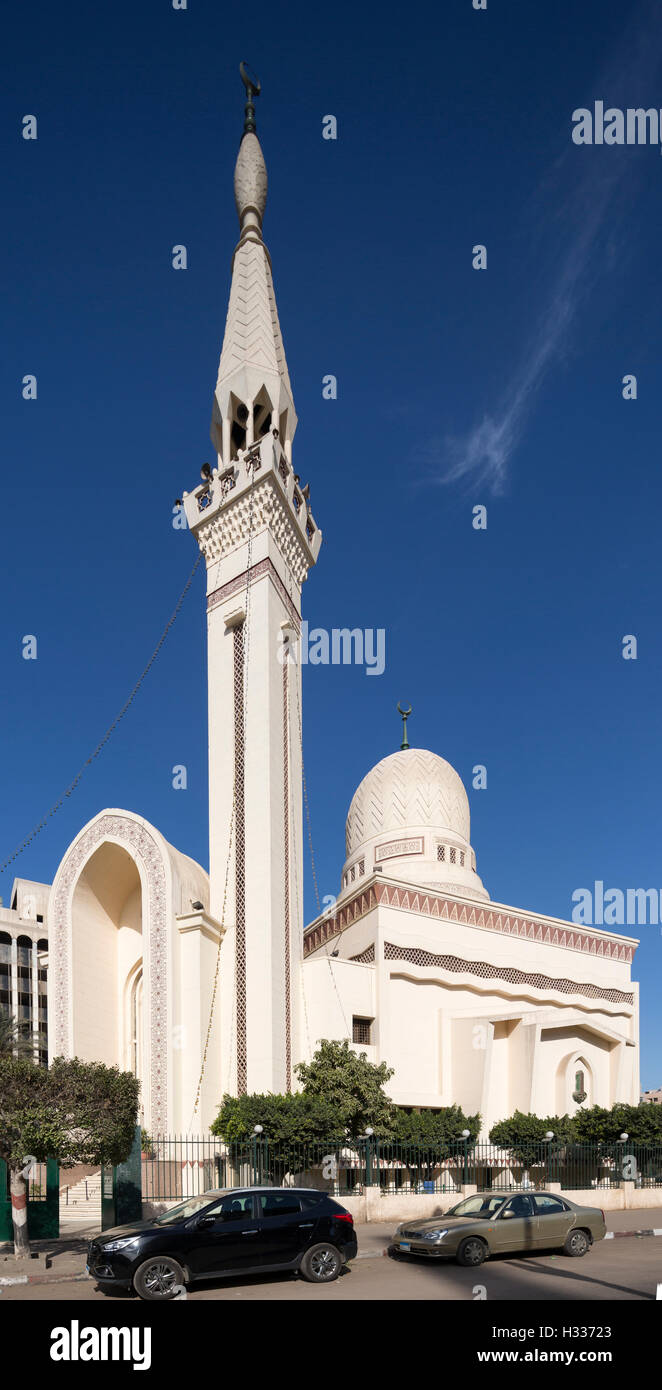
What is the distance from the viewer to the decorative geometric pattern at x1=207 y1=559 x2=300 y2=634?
94.9 ft

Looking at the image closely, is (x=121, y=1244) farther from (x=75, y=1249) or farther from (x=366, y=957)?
(x=366, y=957)

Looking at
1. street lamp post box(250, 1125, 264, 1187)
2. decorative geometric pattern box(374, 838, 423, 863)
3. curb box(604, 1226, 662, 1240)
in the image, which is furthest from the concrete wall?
decorative geometric pattern box(374, 838, 423, 863)

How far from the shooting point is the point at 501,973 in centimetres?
3503

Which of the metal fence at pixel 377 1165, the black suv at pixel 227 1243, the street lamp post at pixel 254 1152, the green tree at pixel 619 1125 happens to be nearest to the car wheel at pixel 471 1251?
the black suv at pixel 227 1243

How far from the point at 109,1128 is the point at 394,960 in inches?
636

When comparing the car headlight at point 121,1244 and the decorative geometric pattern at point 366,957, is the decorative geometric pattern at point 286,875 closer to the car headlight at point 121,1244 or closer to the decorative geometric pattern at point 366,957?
the decorative geometric pattern at point 366,957

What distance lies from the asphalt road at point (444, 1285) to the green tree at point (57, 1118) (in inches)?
98.7

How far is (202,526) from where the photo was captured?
31281 millimetres

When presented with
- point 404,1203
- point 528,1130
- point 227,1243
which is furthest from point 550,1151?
point 227,1243

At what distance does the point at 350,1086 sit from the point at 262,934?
4267mm

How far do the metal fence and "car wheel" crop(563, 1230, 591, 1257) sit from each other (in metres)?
6.48

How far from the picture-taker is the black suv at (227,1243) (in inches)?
420
